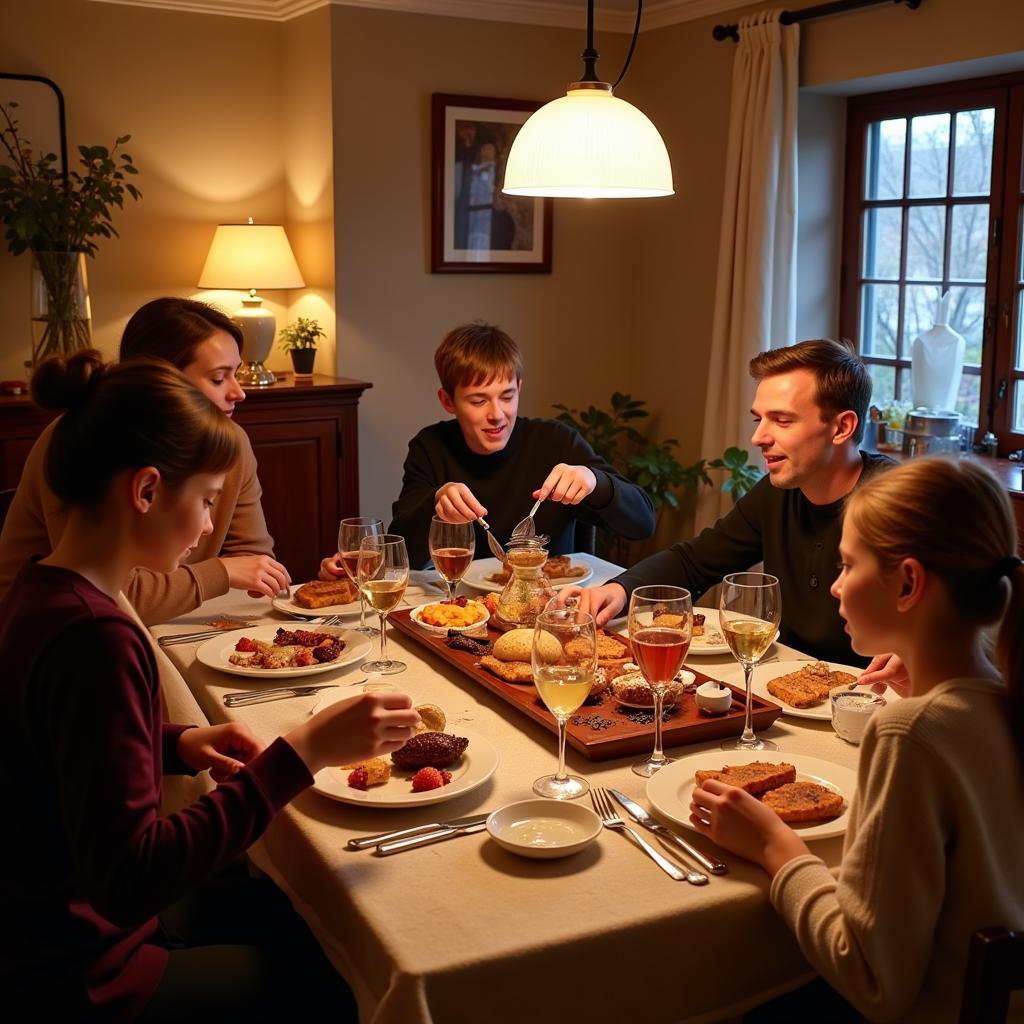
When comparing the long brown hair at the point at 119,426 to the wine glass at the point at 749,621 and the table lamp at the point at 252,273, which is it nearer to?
the wine glass at the point at 749,621

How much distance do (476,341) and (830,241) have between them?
2.10 meters

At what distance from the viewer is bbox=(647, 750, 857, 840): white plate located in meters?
1.39

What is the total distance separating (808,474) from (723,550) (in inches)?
11.1

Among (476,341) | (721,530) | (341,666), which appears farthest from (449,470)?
(341,666)

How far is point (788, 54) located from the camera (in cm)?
406

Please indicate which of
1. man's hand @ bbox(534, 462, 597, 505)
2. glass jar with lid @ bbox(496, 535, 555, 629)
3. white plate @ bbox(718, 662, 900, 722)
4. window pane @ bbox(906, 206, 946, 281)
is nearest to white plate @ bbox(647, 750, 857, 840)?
white plate @ bbox(718, 662, 900, 722)

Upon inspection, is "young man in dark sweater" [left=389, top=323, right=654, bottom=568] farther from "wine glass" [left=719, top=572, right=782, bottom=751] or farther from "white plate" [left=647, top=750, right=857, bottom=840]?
"white plate" [left=647, top=750, right=857, bottom=840]

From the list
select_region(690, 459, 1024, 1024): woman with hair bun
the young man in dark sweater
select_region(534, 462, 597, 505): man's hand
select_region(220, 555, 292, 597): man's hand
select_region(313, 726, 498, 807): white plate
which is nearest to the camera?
select_region(690, 459, 1024, 1024): woman with hair bun

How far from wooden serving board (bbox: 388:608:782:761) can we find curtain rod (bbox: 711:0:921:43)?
109 inches

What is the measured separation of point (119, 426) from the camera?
1337 mm

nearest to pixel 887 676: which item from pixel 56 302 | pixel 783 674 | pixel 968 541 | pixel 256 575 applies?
pixel 783 674

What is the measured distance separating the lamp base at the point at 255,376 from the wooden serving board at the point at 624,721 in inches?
103

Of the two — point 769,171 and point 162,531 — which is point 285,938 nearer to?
point 162,531

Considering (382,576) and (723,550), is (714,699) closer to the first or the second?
(382,576)
